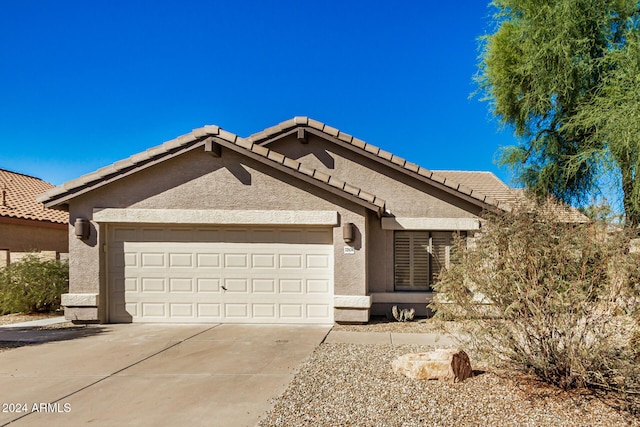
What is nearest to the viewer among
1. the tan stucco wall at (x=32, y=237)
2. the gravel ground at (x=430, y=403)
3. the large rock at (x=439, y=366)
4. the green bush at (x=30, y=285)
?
the gravel ground at (x=430, y=403)

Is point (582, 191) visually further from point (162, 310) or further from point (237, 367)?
point (162, 310)

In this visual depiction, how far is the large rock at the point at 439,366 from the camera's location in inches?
212

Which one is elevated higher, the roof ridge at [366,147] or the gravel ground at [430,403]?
the roof ridge at [366,147]

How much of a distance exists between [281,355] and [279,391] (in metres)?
1.83

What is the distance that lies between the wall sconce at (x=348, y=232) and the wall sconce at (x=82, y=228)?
623 cm

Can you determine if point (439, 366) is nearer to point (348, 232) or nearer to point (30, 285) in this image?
point (348, 232)

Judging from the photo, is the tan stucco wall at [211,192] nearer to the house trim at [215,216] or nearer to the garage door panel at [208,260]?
the house trim at [215,216]

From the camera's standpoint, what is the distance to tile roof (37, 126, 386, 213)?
9.73 meters

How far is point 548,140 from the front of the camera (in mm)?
12484

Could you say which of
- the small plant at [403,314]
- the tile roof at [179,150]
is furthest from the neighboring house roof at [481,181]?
the tile roof at [179,150]

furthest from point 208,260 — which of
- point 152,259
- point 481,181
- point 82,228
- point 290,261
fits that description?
point 481,181

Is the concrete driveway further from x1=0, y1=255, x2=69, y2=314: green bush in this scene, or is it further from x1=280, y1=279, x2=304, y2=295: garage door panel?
x1=0, y1=255, x2=69, y2=314: green bush

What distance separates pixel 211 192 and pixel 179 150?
128 centimetres

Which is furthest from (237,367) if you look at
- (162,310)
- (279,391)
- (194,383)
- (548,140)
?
(548,140)
